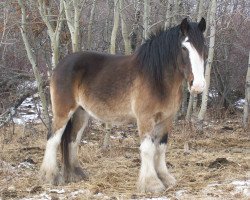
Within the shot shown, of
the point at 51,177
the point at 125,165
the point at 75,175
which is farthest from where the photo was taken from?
the point at 125,165

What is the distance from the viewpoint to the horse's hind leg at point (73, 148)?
5738 mm

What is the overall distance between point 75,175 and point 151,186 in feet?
4.16

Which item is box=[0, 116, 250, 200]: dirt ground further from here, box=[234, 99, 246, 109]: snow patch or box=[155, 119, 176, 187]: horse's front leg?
box=[234, 99, 246, 109]: snow patch

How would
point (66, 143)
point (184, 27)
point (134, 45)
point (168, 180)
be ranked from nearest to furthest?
point (184, 27) < point (168, 180) < point (66, 143) < point (134, 45)

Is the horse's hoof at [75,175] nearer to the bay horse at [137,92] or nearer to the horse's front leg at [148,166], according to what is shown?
the bay horse at [137,92]

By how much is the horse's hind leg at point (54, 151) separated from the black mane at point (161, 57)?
1.27 m

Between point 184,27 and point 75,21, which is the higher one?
point 75,21

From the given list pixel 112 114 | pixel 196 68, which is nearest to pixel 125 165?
pixel 112 114

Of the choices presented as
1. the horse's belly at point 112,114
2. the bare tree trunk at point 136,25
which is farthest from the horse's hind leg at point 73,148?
the bare tree trunk at point 136,25

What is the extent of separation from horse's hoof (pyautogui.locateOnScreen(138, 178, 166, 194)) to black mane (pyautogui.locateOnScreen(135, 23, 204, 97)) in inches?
38.7

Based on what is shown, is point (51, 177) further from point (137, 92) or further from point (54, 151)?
point (137, 92)

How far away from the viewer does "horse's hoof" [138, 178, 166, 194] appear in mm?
4898

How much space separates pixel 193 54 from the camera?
455cm

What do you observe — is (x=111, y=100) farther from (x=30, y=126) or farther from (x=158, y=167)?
(x=30, y=126)
